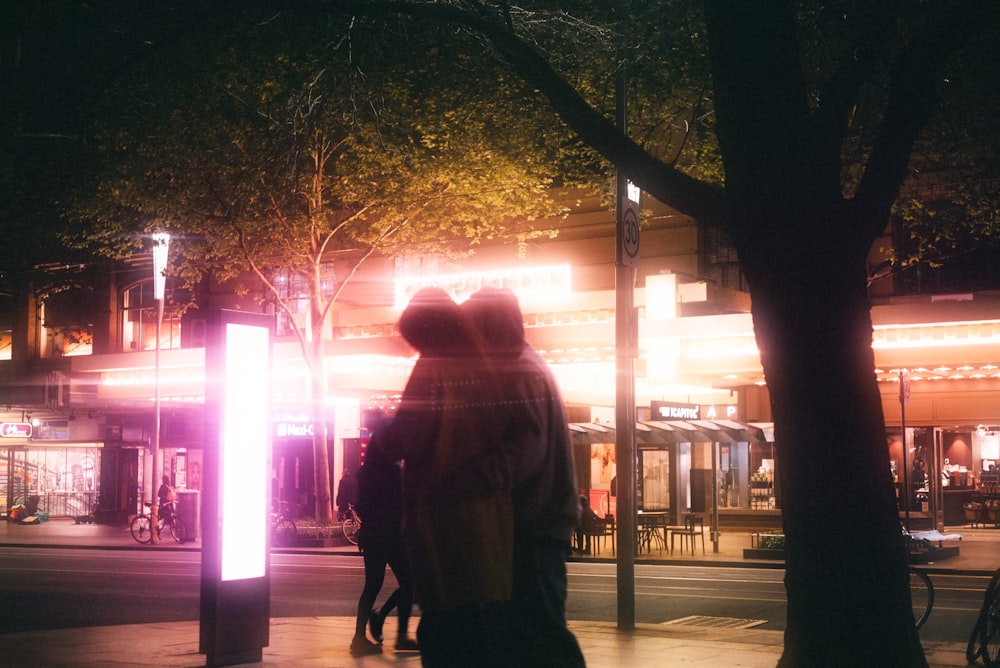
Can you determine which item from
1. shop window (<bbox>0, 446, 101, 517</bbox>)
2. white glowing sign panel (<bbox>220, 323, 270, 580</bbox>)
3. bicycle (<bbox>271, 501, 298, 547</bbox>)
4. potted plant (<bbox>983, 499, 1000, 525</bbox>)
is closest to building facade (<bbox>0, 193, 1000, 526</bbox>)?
shop window (<bbox>0, 446, 101, 517</bbox>)

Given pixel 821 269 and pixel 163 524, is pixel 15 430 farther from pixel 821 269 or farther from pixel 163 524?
pixel 821 269

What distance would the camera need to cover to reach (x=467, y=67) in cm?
1518

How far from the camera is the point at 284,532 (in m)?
31.3

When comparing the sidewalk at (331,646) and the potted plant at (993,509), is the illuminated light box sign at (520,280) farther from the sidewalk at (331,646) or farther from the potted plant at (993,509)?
the sidewalk at (331,646)

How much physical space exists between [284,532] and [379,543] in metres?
21.7

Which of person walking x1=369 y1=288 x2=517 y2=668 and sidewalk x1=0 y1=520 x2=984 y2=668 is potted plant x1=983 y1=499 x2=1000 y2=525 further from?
person walking x1=369 y1=288 x2=517 y2=668

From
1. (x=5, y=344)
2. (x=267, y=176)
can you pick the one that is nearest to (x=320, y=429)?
(x=267, y=176)

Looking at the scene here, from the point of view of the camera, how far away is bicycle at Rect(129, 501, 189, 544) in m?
33.0

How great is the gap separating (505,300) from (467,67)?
11.3 m

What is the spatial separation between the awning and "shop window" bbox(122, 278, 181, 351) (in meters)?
21.6

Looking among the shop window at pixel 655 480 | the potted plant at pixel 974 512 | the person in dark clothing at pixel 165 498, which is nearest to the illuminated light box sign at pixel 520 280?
the shop window at pixel 655 480

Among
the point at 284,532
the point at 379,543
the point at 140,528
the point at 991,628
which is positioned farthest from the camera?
the point at 140,528

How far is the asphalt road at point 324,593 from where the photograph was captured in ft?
47.3

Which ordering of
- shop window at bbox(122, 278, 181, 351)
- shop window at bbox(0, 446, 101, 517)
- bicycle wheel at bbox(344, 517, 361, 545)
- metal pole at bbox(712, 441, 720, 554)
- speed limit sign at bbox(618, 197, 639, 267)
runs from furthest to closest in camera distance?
1. shop window at bbox(0, 446, 101, 517)
2. shop window at bbox(122, 278, 181, 351)
3. bicycle wheel at bbox(344, 517, 361, 545)
4. metal pole at bbox(712, 441, 720, 554)
5. speed limit sign at bbox(618, 197, 639, 267)
